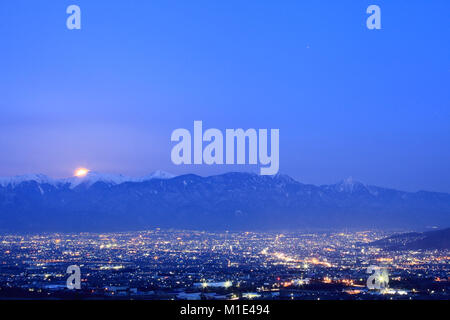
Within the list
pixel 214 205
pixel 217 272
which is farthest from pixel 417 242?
pixel 214 205

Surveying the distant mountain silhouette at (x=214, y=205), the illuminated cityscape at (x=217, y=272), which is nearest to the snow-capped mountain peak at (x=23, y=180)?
the distant mountain silhouette at (x=214, y=205)

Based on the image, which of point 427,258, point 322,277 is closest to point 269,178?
point 427,258

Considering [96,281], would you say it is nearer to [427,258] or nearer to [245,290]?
[245,290]

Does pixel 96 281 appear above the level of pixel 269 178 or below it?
below

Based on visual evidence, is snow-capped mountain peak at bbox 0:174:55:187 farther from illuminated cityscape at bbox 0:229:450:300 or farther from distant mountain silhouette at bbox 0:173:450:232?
illuminated cityscape at bbox 0:229:450:300

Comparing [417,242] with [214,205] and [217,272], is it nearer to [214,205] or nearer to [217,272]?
[217,272]

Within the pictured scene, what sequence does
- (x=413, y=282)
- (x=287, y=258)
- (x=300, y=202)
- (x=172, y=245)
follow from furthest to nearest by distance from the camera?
(x=300, y=202) < (x=172, y=245) < (x=287, y=258) < (x=413, y=282)
